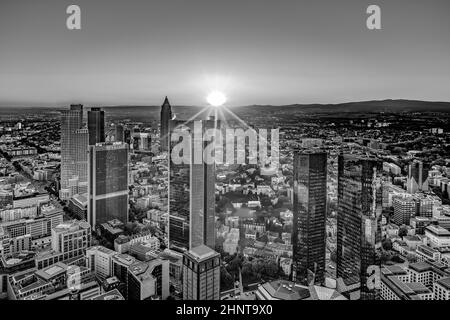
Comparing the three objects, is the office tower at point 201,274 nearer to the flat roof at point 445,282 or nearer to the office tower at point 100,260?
the office tower at point 100,260

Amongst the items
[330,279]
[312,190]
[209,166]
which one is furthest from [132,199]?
[330,279]

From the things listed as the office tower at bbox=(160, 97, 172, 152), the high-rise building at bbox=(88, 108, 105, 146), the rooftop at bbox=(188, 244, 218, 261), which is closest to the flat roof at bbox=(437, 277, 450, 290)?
the rooftop at bbox=(188, 244, 218, 261)

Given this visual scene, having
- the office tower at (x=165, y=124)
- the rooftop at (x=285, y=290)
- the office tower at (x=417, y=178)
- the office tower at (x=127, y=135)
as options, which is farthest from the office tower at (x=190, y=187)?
the office tower at (x=417, y=178)

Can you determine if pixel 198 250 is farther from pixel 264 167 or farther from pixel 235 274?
pixel 264 167

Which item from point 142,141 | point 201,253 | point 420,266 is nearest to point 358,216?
point 420,266

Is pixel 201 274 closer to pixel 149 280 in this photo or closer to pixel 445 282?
pixel 149 280

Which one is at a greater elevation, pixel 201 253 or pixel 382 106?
pixel 382 106
